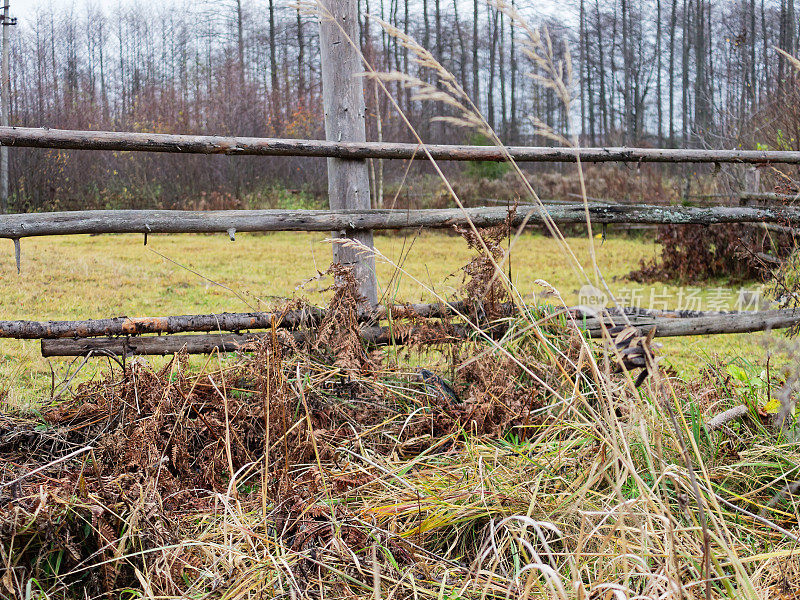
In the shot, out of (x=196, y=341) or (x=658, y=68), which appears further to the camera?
(x=658, y=68)

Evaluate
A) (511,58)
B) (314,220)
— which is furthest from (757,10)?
(314,220)

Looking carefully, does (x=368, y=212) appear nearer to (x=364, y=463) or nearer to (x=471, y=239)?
(x=471, y=239)

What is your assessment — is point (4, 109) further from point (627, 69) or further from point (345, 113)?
point (627, 69)

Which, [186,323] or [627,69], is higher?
[627,69]

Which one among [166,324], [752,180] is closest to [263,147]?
[166,324]

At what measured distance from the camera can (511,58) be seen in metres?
22.5

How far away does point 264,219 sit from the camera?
2.98 metres

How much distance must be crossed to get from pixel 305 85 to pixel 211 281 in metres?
18.2

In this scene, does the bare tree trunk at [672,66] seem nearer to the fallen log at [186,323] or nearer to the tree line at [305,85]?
the tree line at [305,85]

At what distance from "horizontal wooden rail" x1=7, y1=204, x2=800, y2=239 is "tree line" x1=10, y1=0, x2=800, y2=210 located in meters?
4.91

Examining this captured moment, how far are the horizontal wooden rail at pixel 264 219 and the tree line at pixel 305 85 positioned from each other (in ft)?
16.1

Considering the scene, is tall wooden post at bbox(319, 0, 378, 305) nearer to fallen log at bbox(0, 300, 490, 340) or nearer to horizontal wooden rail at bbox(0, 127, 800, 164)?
horizontal wooden rail at bbox(0, 127, 800, 164)

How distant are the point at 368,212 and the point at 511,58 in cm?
2141

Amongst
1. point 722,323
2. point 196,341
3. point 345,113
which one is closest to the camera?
point 196,341
